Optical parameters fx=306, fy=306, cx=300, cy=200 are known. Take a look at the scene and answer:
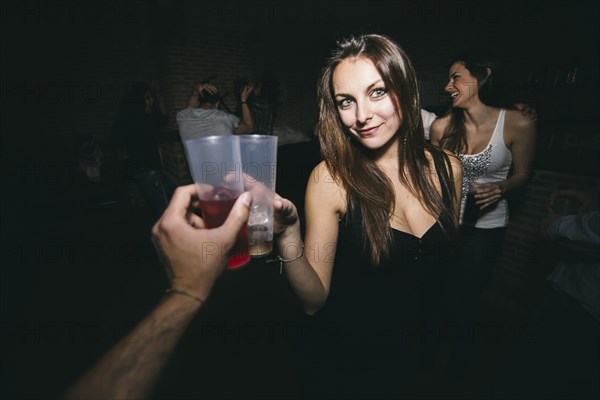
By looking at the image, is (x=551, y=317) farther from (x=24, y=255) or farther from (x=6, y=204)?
(x=6, y=204)

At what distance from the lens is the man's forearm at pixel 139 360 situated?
0.72 metres

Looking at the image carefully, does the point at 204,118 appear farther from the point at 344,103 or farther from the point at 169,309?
the point at 169,309

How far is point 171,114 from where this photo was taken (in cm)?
693

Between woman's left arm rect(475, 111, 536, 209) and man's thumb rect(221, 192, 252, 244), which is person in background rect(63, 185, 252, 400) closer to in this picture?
man's thumb rect(221, 192, 252, 244)

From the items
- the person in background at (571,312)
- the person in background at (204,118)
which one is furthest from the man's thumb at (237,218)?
the person in background at (204,118)

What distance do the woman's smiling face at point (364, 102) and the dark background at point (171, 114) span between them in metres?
0.31

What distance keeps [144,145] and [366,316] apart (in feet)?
13.5

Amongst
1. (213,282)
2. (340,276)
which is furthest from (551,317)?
(213,282)

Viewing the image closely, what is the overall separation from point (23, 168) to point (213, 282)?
7.14 meters

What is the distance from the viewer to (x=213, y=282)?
3.01 feet

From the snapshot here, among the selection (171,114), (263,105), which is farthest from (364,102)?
(171,114)

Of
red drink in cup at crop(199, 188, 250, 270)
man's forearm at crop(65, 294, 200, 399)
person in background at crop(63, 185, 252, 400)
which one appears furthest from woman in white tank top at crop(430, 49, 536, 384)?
man's forearm at crop(65, 294, 200, 399)

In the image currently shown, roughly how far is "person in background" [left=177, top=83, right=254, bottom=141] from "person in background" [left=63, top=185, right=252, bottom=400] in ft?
12.5

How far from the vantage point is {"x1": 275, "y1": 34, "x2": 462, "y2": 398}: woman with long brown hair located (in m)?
A: 1.59
